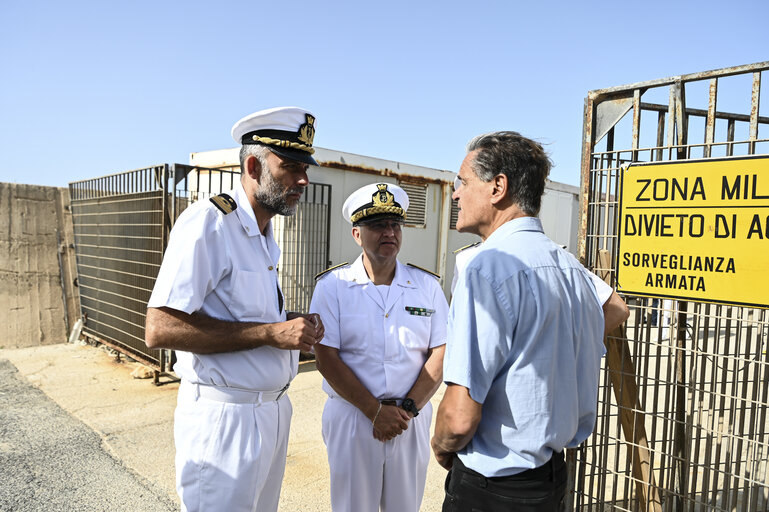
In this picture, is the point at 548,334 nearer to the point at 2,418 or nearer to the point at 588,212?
the point at 588,212

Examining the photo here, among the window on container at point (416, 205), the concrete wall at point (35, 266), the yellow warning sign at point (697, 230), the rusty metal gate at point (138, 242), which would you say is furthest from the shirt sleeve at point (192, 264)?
the concrete wall at point (35, 266)

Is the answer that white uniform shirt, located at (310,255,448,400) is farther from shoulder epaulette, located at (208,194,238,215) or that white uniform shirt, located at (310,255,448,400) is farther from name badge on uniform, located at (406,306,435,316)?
shoulder epaulette, located at (208,194,238,215)

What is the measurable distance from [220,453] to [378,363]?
2.89 ft

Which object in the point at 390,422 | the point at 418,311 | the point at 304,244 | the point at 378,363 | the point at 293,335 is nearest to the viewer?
the point at 293,335

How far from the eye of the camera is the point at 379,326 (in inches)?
102

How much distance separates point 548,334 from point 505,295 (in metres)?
0.18

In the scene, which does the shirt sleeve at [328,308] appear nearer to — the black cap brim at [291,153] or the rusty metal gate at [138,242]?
the black cap brim at [291,153]

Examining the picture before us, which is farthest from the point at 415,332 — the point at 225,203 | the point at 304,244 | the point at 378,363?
the point at 304,244

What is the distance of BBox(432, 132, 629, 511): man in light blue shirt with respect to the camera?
1531 mm

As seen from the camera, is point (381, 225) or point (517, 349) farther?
point (381, 225)

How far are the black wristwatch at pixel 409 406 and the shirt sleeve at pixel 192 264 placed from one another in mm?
1070

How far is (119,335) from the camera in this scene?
6.67 meters

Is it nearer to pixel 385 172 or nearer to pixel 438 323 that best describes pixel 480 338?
pixel 438 323

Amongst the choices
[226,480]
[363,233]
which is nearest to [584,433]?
[226,480]
